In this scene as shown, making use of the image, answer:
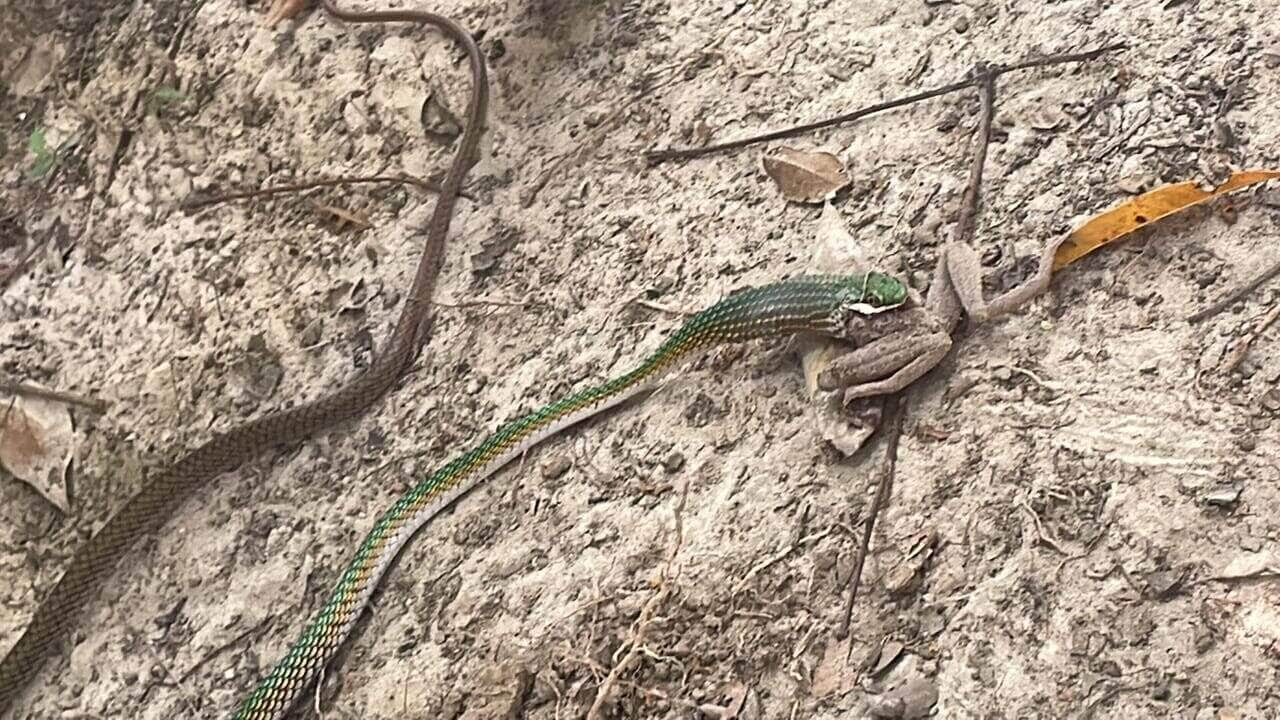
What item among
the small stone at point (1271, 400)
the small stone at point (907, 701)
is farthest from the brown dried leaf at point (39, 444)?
the small stone at point (1271, 400)

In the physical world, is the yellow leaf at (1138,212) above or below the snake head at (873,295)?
below

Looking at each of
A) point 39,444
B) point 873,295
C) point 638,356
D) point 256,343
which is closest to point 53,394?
point 39,444

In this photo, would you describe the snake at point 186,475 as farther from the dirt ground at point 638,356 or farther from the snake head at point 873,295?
the snake head at point 873,295

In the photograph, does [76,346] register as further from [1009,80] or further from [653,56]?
[1009,80]

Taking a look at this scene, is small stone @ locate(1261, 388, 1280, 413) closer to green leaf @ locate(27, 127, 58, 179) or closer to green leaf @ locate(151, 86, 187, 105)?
green leaf @ locate(151, 86, 187, 105)

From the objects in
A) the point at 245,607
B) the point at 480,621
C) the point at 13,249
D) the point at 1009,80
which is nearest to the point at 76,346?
the point at 13,249
